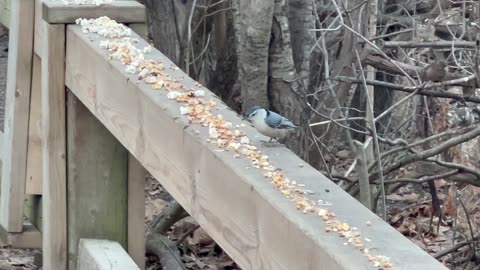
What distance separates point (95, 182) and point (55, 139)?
15 cm

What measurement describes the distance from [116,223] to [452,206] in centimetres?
234

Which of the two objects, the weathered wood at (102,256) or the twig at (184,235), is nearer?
the weathered wood at (102,256)

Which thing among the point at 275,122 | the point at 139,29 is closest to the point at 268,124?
the point at 275,122

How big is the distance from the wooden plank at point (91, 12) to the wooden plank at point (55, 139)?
0.03 m

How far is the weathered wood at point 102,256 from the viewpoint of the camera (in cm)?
221

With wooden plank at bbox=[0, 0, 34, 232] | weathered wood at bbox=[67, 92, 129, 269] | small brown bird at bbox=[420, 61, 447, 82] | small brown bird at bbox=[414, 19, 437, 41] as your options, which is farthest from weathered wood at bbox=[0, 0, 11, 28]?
small brown bird at bbox=[414, 19, 437, 41]

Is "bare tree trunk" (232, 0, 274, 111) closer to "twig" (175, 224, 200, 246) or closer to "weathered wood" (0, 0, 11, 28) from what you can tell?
"weathered wood" (0, 0, 11, 28)

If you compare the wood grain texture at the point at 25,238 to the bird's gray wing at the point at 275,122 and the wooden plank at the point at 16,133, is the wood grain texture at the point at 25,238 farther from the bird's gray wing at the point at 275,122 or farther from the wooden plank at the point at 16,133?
the bird's gray wing at the point at 275,122

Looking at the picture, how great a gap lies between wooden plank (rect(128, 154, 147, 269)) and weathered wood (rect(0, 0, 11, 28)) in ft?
3.06

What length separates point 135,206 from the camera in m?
2.47

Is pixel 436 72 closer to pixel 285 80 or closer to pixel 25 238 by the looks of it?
pixel 285 80

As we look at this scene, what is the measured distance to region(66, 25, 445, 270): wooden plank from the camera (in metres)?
1.26

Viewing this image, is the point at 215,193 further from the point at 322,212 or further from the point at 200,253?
the point at 200,253

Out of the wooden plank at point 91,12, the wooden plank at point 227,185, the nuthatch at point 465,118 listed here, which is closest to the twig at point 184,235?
the nuthatch at point 465,118
